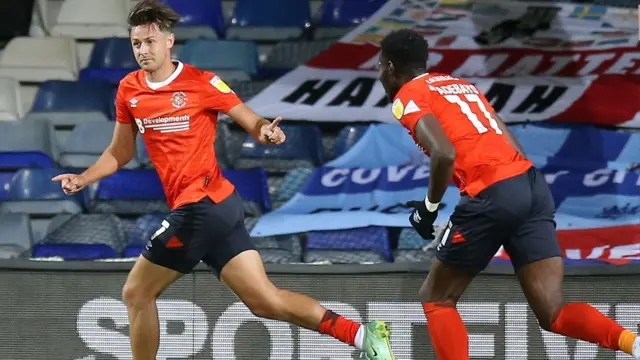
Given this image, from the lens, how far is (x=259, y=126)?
4.50m

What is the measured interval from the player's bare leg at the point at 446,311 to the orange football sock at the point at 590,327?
0.39m

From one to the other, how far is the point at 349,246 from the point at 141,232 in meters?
1.39

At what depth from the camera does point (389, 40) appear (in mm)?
4406

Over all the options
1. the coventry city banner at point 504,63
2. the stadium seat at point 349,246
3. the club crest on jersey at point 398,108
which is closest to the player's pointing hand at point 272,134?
the club crest on jersey at point 398,108

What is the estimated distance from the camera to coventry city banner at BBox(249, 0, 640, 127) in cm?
781

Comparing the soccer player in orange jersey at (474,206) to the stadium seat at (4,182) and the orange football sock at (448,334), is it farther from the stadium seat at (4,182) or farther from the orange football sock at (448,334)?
the stadium seat at (4,182)

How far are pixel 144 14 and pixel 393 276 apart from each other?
1.71 m

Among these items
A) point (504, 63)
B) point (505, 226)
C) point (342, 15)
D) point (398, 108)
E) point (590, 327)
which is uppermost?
point (398, 108)

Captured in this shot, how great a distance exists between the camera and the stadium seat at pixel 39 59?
8.81 meters

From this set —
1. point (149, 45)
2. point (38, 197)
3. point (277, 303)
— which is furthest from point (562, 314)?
point (38, 197)

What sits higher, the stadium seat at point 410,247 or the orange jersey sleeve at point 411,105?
the orange jersey sleeve at point 411,105

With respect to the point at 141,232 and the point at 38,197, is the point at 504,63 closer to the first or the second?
the point at 141,232

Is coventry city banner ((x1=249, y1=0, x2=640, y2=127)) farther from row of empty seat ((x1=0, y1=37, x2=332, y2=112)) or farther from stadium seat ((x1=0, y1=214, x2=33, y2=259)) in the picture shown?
stadium seat ((x1=0, y1=214, x2=33, y2=259))

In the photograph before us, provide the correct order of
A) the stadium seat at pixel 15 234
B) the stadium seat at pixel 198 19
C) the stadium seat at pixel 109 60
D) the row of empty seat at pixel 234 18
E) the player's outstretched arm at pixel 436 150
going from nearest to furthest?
the player's outstretched arm at pixel 436 150, the stadium seat at pixel 15 234, the stadium seat at pixel 109 60, the row of empty seat at pixel 234 18, the stadium seat at pixel 198 19
